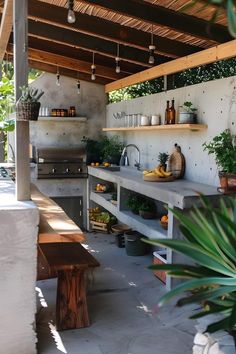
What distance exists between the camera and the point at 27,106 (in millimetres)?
2912

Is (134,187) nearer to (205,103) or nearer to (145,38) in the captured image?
Result: (205,103)

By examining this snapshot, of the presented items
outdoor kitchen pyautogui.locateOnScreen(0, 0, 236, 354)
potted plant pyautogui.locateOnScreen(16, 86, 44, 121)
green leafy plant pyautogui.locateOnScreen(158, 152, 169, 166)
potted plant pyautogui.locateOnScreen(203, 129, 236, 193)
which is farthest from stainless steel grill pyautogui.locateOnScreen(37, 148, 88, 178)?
potted plant pyautogui.locateOnScreen(16, 86, 44, 121)

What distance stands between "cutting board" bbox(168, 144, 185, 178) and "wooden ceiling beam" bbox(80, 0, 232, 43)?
56.2 inches

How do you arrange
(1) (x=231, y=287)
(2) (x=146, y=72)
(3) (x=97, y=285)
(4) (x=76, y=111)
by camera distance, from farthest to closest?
(4) (x=76, y=111) < (2) (x=146, y=72) < (3) (x=97, y=285) < (1) (x=231, y=287)

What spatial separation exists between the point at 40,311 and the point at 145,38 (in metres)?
3.21

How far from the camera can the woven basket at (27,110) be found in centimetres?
291

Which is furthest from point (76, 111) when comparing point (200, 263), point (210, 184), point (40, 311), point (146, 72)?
point (200, 263)

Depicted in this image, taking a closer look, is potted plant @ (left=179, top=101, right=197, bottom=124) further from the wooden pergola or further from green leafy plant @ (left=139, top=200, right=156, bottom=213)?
green leafy plant @ (left=139, top=200, right=156, bottom=213)

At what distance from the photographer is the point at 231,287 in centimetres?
131

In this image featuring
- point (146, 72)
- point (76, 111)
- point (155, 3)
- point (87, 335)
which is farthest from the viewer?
point (76, 111)

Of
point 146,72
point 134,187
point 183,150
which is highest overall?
point 146,72

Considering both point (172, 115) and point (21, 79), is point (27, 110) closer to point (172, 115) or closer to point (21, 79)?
point (21, 79)

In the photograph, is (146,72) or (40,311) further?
(146,72)

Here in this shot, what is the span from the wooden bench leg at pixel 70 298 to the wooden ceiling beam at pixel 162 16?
7.90 ft
